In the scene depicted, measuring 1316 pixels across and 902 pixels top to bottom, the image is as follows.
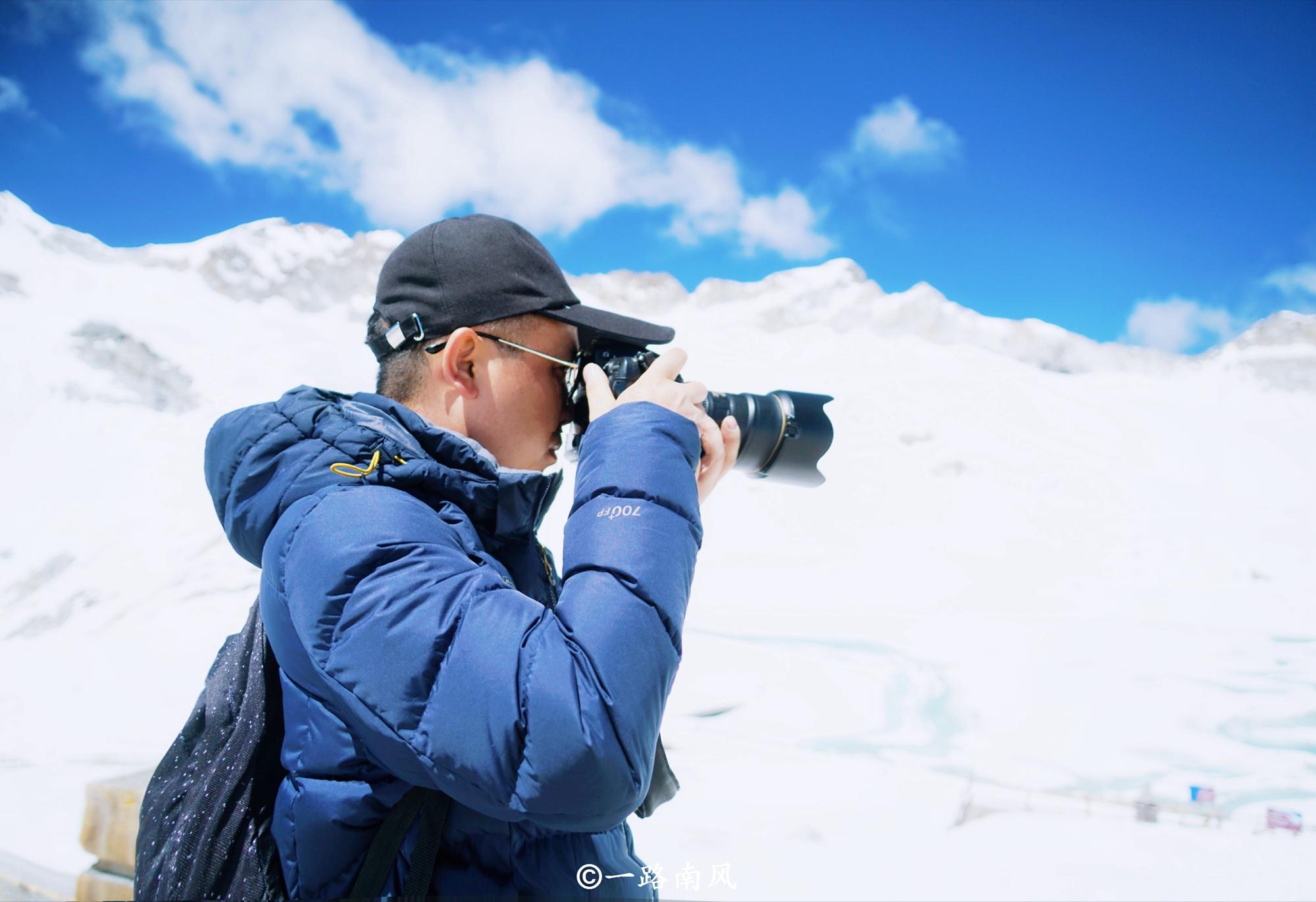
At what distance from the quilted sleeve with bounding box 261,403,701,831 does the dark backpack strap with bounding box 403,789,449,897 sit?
0.15 ft

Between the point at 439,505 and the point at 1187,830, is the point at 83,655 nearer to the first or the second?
the point at 439,505

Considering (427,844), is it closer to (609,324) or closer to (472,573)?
(472,573)

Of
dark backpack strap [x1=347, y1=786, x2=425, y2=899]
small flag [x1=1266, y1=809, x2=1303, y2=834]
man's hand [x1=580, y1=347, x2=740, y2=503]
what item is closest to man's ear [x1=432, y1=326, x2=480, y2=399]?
man's hand [x1=580, y1=347, x2=740, y2=503]

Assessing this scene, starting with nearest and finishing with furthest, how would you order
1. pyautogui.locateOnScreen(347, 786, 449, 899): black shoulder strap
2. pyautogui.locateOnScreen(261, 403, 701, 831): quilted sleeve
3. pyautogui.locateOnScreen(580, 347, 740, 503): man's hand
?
pyautogui.locateOnScreen(261, 403, 701, 831): quilted sleeve → pyautogui.locateOnScreen(347, 786, 449, 899): black shoulder strap → pyautogui.locateOnScreen(580, 347, 740, 503): man's hand

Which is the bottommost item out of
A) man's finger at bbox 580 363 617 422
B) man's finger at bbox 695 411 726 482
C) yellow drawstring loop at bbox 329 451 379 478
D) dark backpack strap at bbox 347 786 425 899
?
dark backpack strap at bbox 347 786 425 899

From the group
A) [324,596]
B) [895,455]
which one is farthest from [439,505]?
[895,455]

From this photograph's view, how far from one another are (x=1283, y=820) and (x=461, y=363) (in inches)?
96.6

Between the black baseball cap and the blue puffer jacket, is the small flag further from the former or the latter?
the black baseball cap

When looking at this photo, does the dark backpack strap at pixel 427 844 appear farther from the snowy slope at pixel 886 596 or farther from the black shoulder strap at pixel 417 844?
the snowy slope at pixel 886 596

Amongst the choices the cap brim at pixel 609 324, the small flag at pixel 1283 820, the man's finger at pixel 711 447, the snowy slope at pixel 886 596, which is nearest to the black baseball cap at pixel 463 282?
the cap brim at pixel 609 324

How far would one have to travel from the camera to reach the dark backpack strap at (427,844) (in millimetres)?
539

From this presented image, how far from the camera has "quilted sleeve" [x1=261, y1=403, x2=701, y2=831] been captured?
44cm

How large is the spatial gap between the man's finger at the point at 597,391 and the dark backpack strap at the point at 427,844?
31 cm

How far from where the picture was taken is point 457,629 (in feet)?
1.52
